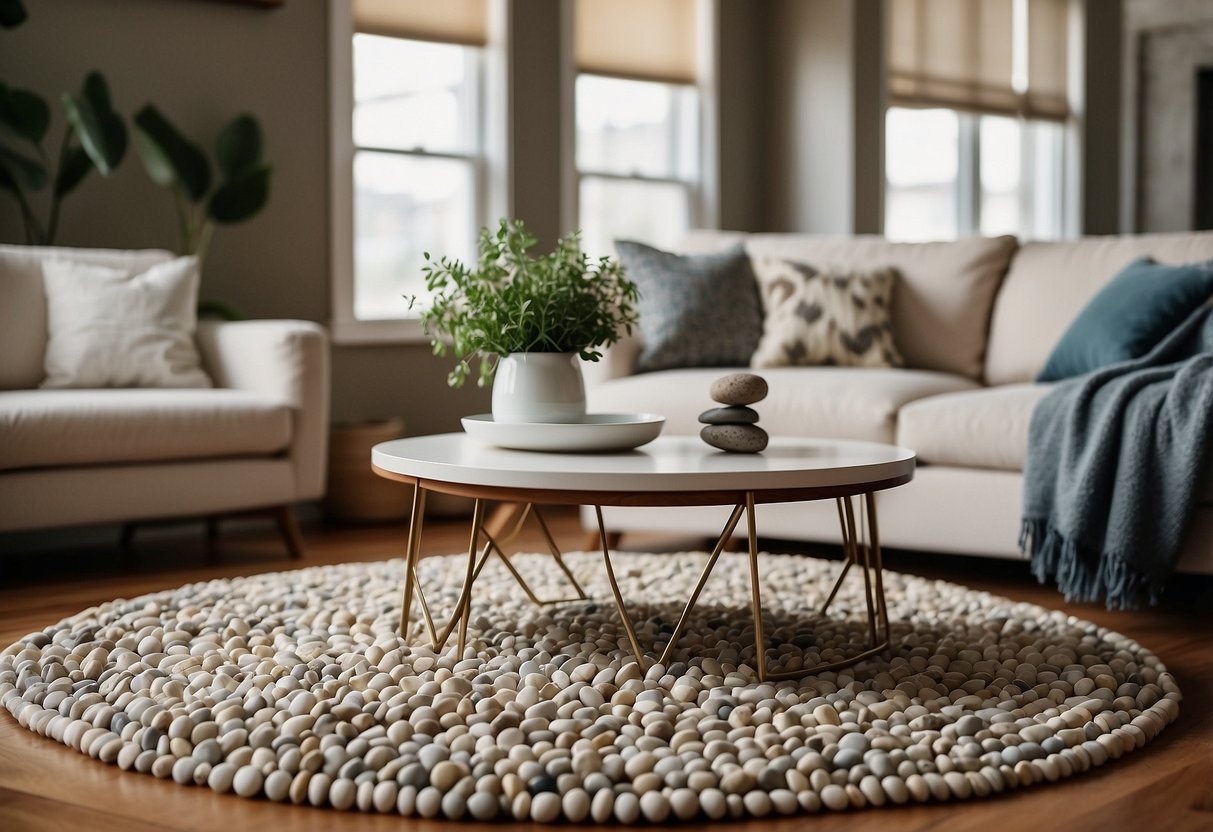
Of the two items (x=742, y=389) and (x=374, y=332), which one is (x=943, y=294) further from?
(x=374, y=332)

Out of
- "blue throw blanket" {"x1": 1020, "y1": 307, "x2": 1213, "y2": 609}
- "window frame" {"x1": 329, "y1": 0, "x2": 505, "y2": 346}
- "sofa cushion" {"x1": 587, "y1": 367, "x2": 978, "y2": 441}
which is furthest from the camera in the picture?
"window frame" {"x1": 329, "y1": 0, "x2": 505, "y2": 346}

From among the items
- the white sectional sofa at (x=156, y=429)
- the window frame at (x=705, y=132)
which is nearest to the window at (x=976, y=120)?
the window frame at (x=705, y=132)

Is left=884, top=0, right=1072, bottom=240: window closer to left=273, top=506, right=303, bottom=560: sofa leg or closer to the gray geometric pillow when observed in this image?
the gray geometric pillow

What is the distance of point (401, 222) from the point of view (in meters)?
4.98

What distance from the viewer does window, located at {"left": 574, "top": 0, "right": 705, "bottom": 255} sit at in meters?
5.55

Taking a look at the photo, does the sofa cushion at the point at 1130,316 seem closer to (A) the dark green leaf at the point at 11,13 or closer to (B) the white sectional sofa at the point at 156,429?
(B) the white sectional sofa at the point at 156,429

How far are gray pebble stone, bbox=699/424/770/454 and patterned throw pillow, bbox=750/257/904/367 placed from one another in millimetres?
1627

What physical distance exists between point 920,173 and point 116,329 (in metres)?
4.30

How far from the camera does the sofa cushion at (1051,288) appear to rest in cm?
379

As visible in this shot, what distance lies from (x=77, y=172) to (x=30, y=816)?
2.66 m

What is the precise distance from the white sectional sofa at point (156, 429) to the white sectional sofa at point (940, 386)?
2.83 feet

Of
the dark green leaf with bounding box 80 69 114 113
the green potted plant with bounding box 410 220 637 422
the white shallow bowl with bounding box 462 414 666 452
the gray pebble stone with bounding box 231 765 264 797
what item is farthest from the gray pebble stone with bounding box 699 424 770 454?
the dark green leaf with bounding box 80 69 114 113

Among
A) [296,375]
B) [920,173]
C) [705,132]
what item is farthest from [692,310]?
[920,173]

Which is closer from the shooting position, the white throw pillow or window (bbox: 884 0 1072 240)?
the white throw pillow
